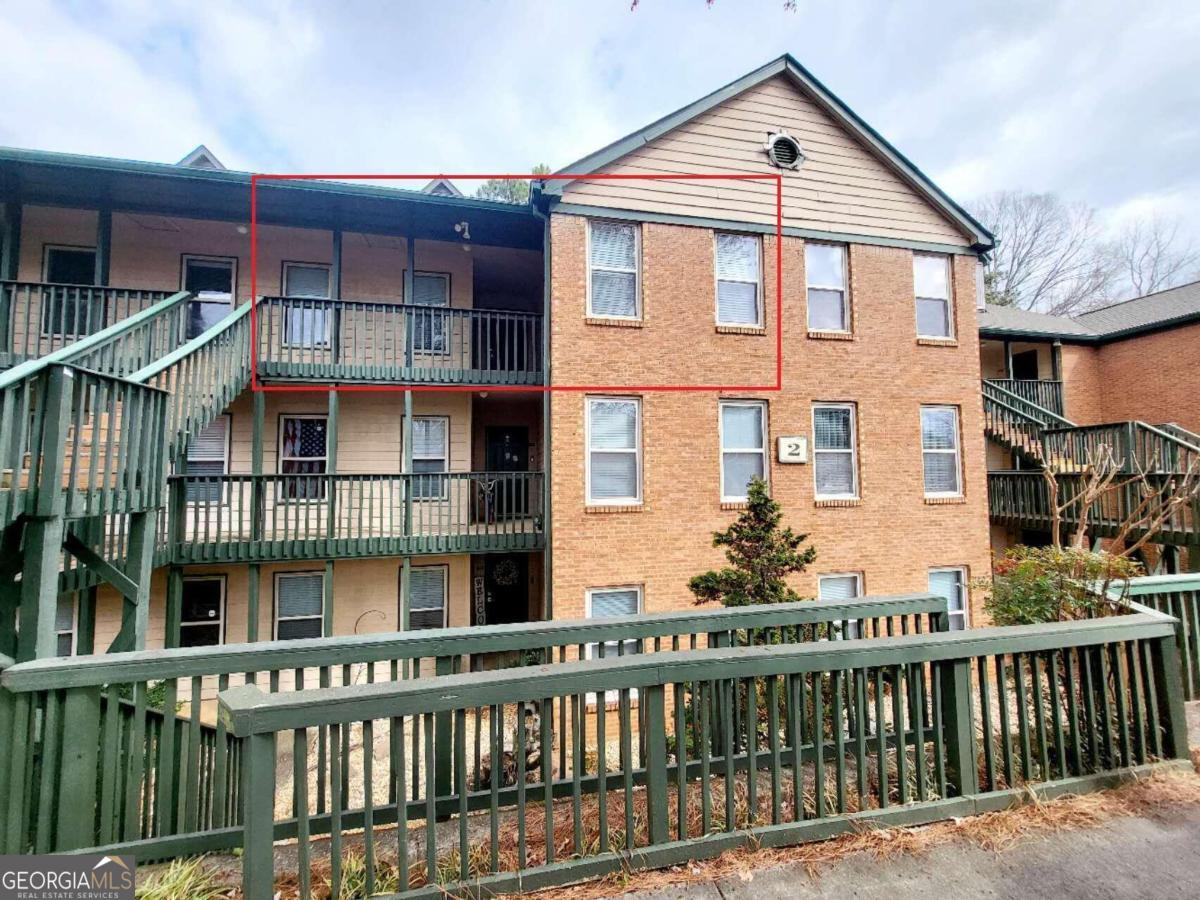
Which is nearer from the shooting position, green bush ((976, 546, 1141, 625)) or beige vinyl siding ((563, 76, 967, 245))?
green bush ((976, 546, 1141, 625))

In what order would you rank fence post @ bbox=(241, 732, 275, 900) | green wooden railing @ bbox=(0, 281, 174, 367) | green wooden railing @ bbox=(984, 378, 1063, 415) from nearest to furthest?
fence post @ bbox=(241, 732, 275, 900), green wooden railing @ bbox=(0, 281, 174, 367), green wooden railing @ bbox=(984, 378, 1063, 415)

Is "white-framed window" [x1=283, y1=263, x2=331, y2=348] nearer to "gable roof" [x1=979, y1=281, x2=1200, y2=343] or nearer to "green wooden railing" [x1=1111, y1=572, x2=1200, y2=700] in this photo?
"green wooden railing" [x1=1111, y1=572, x2=1200, y2=700]

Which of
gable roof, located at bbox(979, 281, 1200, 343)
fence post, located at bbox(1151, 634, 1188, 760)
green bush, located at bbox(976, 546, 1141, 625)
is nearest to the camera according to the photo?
fence post, located at bbox(1151, 634, 1188, 760)

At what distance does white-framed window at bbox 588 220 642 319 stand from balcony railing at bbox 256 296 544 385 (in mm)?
1352

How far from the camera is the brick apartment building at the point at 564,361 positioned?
8.08m

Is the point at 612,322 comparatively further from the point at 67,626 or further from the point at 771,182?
the point at 67,626

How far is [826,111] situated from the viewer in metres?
9.88

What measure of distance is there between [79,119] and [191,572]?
13652 mm

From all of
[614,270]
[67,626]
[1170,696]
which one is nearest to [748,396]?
[614,270]

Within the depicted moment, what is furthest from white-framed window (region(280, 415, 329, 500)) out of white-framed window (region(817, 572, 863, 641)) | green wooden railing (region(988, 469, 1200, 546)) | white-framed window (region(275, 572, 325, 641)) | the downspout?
green wooden railing (region(988, 469, 1200, 546))

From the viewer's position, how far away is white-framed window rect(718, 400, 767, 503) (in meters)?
8.96

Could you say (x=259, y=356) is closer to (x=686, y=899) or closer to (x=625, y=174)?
(x=625, y=174)

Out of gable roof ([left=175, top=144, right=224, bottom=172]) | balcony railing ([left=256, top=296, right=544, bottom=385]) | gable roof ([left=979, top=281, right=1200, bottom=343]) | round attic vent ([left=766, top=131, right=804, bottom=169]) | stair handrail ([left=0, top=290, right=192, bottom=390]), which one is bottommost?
stair handrail ([left=0, top=290, right=192, bottom=390])

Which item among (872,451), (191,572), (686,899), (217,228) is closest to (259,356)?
(217,228)
